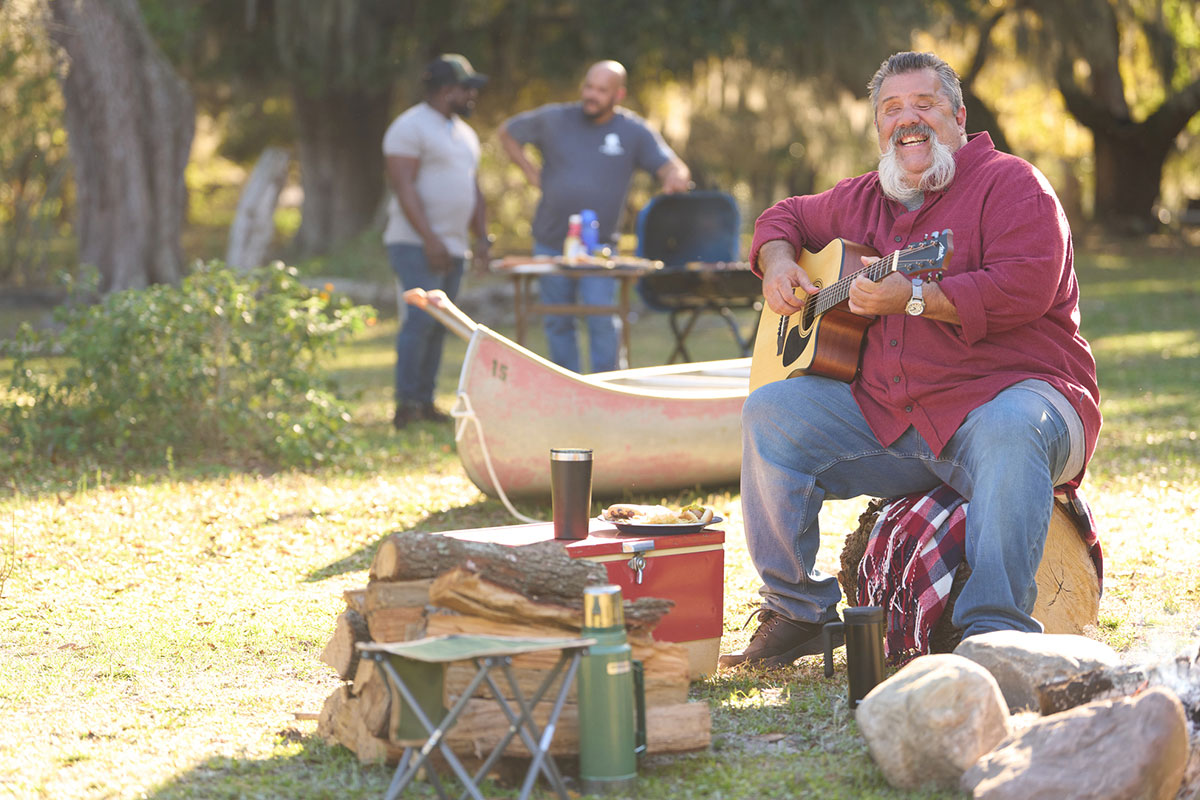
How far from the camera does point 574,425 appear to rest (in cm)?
593

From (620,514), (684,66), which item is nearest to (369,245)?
(684,66)

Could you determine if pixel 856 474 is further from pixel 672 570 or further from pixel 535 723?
pixel 535 723

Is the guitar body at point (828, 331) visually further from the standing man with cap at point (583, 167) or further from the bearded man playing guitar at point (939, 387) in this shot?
the standing man with cap at point (583, 167)

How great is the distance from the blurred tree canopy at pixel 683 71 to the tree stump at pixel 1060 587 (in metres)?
11.2

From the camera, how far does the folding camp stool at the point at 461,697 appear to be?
Result: 269 centimetres

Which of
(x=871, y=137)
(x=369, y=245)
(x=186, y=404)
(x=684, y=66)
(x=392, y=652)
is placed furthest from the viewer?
(x=871, y=137)

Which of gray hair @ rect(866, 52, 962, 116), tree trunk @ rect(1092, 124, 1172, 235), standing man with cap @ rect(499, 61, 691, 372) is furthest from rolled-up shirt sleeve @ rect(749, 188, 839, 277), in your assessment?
tree trunk @ rect(1092, 124, 1172, 235)

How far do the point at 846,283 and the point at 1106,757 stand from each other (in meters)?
1.58

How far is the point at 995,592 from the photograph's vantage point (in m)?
3.42

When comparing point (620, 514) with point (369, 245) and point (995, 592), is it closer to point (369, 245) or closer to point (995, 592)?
point (995, 592)

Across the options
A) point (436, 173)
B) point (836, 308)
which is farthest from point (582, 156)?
point (836, 308)

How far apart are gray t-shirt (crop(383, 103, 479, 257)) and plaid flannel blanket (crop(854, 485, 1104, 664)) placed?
192 inches

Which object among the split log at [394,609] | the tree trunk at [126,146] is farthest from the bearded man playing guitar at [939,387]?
the tree trunk at [126,146]

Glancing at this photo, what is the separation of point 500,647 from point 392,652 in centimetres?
21
